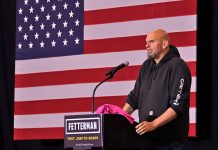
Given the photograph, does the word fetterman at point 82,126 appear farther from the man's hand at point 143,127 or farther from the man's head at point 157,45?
the man's head at point 157,45

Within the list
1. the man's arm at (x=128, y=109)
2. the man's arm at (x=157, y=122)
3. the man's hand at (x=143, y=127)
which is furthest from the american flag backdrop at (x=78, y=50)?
the man's hand at (x=143, y=127)

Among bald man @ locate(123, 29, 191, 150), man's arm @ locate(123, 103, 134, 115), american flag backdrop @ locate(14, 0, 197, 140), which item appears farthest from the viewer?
american flag backdrop @ locate(14, 0, 197, 140)

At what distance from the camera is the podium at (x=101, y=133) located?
3.45 meters

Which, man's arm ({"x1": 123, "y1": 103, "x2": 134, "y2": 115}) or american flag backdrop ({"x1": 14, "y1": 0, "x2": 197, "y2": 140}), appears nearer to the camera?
man's arm ({"x1": 123, "y1": 103, "x2": 134, "y2": 115})

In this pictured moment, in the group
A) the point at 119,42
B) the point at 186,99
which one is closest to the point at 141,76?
the point at 186,99

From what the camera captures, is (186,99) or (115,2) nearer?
(186,99)

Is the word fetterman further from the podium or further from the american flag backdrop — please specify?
the american flag backdrop

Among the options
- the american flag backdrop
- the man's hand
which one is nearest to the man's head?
the man's hand

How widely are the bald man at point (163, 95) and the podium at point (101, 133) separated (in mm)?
71

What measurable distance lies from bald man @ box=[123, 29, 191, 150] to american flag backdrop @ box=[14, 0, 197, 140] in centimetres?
112

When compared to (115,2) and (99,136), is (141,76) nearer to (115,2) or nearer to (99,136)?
(99,136)

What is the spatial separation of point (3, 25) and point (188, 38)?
257 cm

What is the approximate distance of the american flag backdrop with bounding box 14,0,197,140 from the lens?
543cm

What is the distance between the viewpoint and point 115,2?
5812mm
